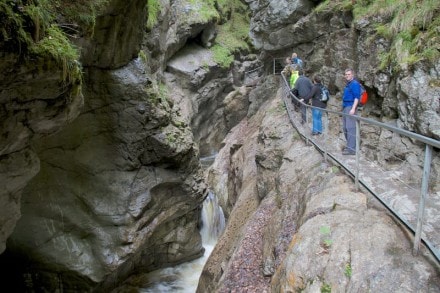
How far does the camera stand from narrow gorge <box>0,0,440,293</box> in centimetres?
486

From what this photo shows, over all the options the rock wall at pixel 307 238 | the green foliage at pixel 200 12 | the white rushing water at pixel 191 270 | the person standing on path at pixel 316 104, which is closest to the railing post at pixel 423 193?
the rock wall at pixel 307 238

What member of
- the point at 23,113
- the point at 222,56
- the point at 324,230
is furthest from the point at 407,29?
the point at 222,56

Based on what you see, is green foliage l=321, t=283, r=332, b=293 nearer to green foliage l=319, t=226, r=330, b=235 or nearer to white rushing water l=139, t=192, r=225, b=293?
green foliage l=319, t=226, r=330, b=235

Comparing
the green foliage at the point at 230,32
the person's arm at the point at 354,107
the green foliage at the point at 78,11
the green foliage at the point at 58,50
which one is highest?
the green foliage at the point at 230,32

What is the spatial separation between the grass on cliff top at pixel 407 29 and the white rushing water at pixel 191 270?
8696 mm

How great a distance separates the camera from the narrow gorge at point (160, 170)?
486 cm

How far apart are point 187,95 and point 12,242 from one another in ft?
60.7

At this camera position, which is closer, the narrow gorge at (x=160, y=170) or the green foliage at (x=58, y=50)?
the narrow gorge at (x=160, y=170)

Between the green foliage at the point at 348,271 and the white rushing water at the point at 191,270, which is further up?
the green foliage at the point at 348,271

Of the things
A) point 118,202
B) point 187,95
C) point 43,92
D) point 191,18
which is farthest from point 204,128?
point 43,92

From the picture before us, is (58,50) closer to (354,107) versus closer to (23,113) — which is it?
(23,113)

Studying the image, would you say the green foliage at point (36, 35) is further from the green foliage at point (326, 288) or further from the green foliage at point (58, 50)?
the green foliage at point (326, 288)

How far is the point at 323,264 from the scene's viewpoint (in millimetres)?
4535

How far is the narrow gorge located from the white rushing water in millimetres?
277
